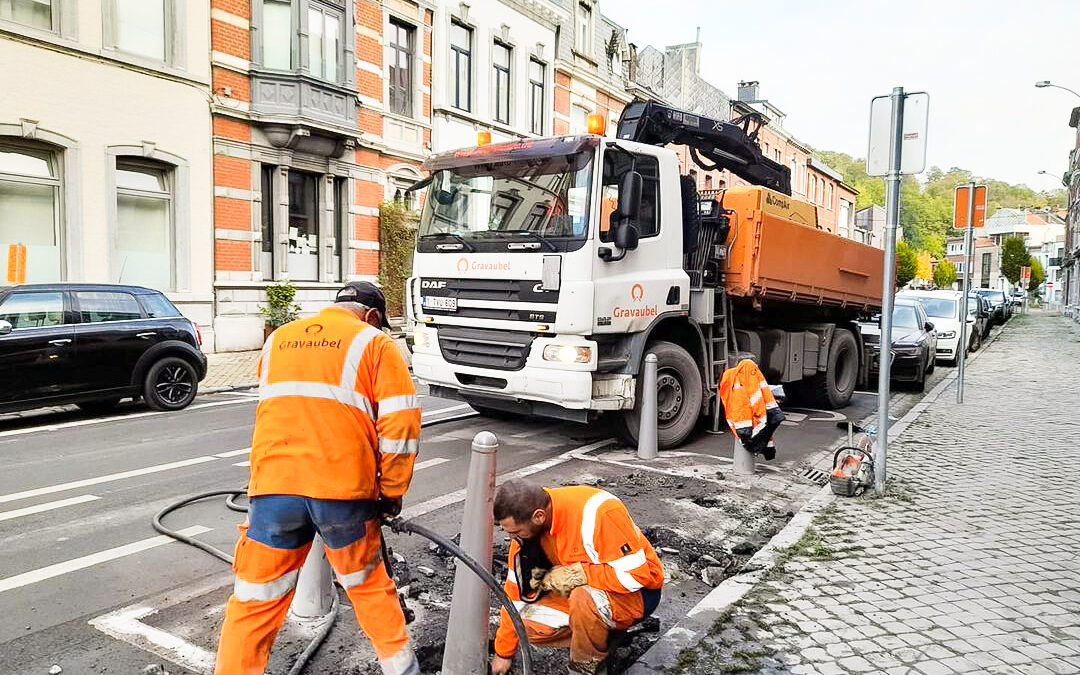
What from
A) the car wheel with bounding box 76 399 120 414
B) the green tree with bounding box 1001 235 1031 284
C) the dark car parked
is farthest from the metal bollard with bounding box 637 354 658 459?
the green tree with bounding box 1001 235 1031 284

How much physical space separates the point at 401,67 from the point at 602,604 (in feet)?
62.7

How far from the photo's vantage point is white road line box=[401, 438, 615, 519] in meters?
5.61

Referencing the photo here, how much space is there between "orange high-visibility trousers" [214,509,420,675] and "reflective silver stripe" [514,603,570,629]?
52 centimetres

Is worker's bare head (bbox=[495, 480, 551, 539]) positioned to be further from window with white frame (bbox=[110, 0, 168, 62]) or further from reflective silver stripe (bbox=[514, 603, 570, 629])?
window with white frame (bbox=[110, 0, 168, 62])

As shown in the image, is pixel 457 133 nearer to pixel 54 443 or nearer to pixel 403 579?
pixel 54 443

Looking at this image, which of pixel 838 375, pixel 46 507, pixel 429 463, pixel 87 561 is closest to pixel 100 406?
pixel 46 507

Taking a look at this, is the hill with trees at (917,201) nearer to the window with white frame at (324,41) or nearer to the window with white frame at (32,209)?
the window with white frame at (324,41)

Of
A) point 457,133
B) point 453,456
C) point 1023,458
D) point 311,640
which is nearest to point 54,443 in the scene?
point 453,456

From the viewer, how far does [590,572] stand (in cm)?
318

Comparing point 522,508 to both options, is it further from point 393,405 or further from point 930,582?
point 930,582

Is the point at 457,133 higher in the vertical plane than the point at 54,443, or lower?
higher

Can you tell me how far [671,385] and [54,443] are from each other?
6262 mm

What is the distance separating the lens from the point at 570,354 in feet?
22.5

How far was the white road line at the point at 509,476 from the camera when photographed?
5613 millimetres
